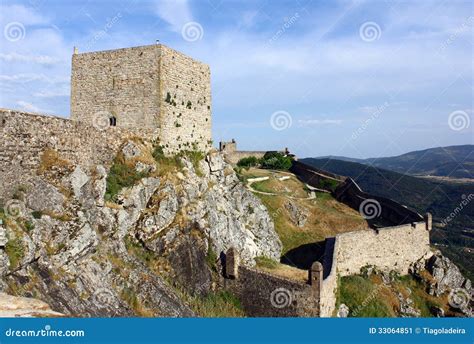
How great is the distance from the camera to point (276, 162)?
2221 inches

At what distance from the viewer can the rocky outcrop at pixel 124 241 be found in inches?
599

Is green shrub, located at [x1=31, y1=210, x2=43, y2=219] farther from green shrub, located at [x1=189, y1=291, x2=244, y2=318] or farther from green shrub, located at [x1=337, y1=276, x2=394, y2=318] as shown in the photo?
green shrub, located at [x1=337, y1=276, x2=394, y2=318]

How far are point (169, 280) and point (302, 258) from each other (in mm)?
14557

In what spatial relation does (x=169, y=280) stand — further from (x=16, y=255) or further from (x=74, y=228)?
(x=16, y=255)

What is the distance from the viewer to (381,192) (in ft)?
361
